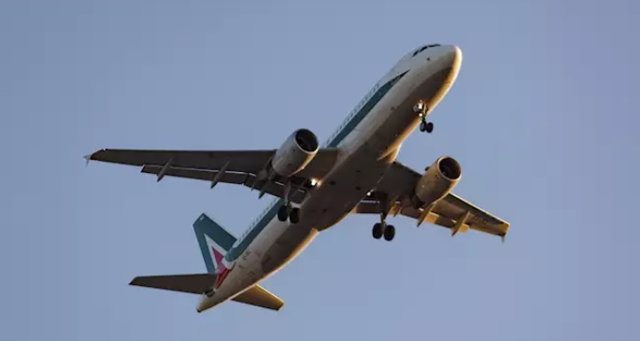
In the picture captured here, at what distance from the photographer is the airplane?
45.4 metres

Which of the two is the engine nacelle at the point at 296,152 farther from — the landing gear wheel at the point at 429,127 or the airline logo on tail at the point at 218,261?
the airline logo on tail at the point at 218,261

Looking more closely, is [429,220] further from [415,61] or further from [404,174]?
[415,61]

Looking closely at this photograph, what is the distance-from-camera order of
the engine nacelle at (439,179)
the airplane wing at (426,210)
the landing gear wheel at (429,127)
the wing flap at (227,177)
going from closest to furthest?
the landing gear wheel at (429,127), the wing flap at (227,177), the engine nacelle at (439,179), the airplane wing at (426,210)

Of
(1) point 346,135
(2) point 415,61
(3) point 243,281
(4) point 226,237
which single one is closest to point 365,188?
(1) point 346,135

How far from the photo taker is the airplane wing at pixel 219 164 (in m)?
46.3

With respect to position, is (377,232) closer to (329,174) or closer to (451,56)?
(329,174)

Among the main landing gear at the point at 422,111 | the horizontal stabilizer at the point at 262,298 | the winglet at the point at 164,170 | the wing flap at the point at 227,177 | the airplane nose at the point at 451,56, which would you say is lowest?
the horizontal stabilizer at the point at 262,298

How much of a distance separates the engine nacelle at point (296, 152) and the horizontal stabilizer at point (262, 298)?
36.7ft

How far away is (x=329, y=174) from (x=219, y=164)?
4.30 m

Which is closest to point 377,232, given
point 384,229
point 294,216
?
point 384,229

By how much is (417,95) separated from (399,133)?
1.52m

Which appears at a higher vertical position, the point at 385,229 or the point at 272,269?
the point at 385,229

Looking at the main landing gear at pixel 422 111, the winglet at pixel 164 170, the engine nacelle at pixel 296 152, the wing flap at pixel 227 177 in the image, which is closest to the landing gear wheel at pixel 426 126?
the main landing gear at pixel 422 111

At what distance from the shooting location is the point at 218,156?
4753cm
